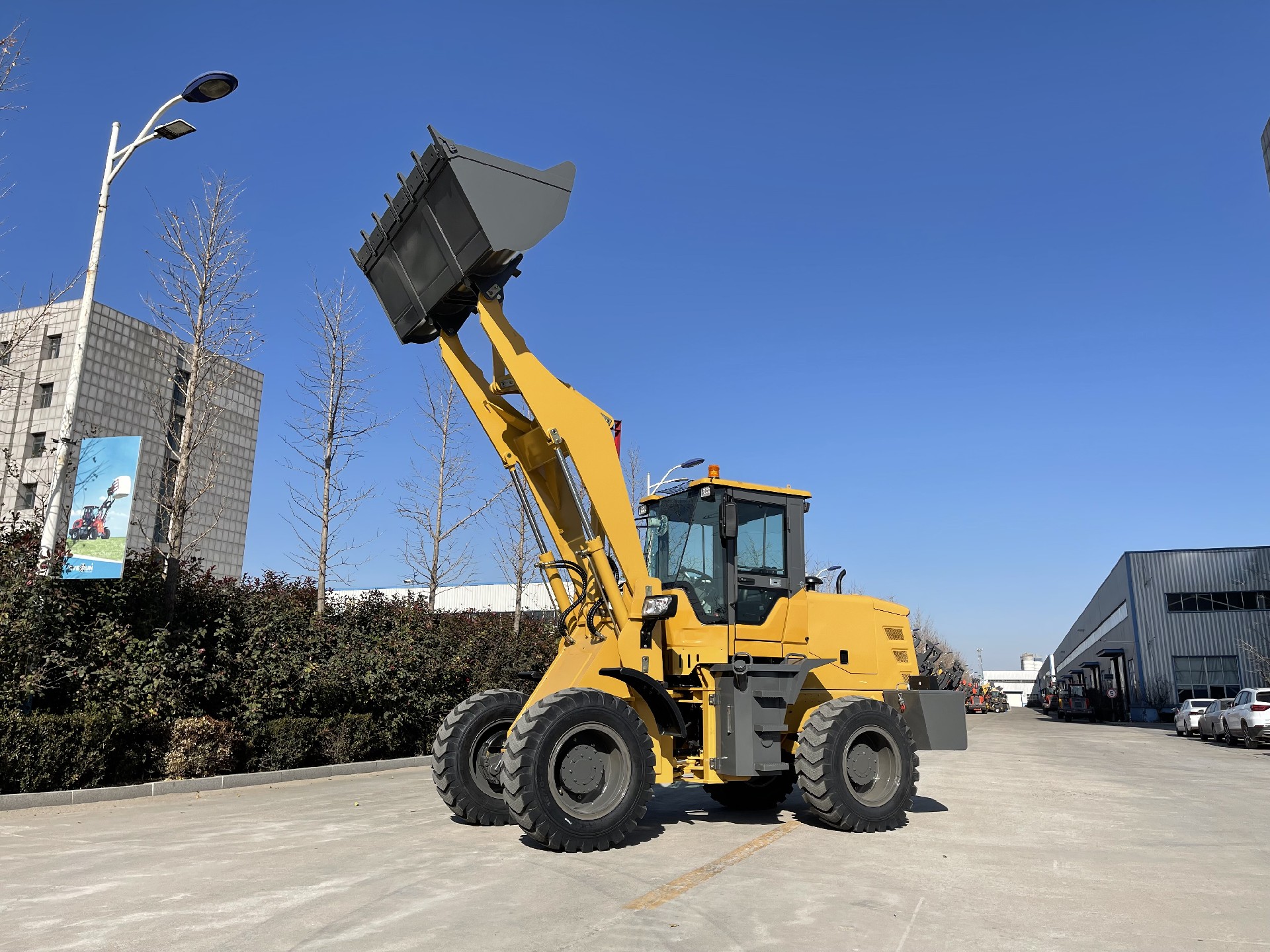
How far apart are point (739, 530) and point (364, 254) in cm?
486

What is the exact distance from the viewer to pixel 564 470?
9133 millimetres

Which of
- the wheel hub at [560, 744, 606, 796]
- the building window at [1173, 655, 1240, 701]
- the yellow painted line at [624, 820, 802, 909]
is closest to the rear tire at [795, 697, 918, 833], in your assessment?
the yellow painted line at [624, 820, 802, 909]

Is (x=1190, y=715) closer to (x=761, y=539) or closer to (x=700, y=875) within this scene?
(x=761, y=539)

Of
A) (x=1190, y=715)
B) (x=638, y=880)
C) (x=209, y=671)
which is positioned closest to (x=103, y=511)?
(x=209, y=671)

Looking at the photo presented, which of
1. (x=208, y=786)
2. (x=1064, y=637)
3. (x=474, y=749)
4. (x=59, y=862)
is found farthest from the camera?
(x=1064, y=637)

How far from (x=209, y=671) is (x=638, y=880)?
9483 millimetres

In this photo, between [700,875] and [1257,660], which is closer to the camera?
[700,875]

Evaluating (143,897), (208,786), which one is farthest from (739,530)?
(208,786)

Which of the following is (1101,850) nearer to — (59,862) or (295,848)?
(295,848)

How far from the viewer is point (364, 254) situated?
9.10 meters

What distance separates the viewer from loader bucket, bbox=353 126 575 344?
25.6ft

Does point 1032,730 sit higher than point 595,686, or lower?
lower

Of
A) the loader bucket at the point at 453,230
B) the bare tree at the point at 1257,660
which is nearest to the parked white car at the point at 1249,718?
the bare tree at the point at 1257,660

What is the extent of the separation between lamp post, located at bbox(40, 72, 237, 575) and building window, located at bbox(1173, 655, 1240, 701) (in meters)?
51.1
